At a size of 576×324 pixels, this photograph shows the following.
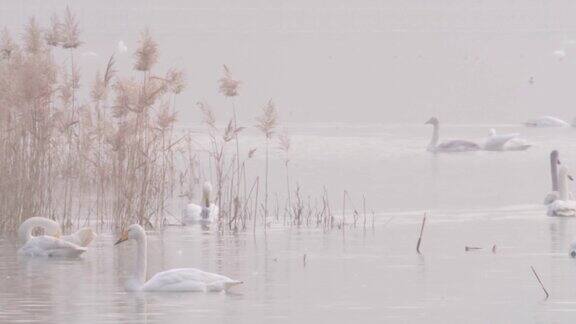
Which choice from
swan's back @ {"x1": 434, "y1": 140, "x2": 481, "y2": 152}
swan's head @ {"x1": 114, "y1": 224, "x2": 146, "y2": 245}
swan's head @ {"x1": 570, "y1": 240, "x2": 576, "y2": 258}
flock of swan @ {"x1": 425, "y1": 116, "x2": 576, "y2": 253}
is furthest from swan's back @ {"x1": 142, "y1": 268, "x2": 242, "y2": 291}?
swan's back @ {"x1": 434, "y1": 140, "x2": 481, "y2": 152}

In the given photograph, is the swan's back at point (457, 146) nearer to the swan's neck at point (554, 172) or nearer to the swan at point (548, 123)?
the swan at point (548, 123)

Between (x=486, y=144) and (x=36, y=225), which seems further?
(x=486, y=144)

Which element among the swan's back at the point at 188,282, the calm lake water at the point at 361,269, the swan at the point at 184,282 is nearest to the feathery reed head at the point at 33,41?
the calm lake water at the point at 361,269

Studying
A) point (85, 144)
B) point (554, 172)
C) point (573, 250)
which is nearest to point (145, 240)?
point (573, 250)

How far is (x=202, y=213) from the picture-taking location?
62.1 ft

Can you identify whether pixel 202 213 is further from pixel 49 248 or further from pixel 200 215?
pixel 49 248

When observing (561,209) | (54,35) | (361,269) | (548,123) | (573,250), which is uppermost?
(54,35)

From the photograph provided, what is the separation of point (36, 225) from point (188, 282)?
3296 mm

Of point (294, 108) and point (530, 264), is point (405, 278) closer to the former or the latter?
point (530, 264)

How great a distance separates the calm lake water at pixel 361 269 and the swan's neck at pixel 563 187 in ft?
1.23

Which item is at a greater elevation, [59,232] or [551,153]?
[551,153]

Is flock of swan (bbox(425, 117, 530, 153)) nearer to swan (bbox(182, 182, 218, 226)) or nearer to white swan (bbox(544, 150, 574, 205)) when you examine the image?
white swan (bbox(544, 150, 574, 205))

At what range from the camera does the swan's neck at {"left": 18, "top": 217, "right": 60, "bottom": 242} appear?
15867 millimetres

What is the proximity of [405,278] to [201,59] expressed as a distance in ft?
138
